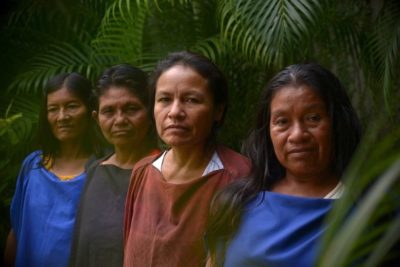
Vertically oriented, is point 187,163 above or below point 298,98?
below

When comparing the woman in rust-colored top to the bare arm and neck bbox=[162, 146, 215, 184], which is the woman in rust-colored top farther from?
the bare arm

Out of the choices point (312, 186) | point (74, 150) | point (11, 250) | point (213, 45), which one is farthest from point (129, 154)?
point (213, 45)

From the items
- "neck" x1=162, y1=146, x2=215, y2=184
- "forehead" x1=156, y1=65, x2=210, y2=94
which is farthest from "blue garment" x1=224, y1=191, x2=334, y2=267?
"forehead" x1=156, y1=65, x2=210, y2=94

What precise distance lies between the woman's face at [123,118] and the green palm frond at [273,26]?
796 mm

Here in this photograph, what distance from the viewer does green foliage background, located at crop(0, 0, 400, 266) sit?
10.5 feet

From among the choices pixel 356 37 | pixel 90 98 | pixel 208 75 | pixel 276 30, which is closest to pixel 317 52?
pixel 356 37

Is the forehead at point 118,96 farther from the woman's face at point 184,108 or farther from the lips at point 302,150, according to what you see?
the lips at point 302,150

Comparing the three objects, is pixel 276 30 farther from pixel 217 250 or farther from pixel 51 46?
pixel 51 46

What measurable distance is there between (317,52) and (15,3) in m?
2.27

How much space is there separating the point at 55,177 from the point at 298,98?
4.50 ft

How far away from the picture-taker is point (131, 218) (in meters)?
2.27

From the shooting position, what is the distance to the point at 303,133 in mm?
1764

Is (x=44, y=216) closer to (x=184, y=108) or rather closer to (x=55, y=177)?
(x=55, y=177)

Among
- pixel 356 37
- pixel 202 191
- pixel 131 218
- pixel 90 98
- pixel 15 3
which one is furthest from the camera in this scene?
pixel 15 3
